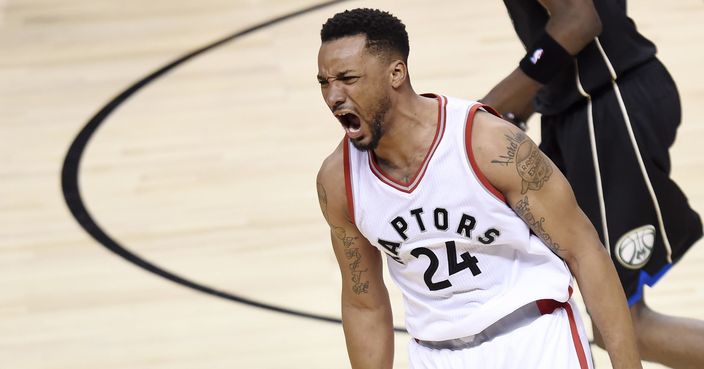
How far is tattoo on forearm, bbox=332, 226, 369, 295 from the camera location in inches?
128

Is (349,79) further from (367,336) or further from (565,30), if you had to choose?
(565,30)

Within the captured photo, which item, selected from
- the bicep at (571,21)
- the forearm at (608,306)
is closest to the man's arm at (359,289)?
the forearm at (608,306)

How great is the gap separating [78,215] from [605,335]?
384 cm

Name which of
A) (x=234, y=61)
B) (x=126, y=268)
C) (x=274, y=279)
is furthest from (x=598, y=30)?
(x=234, y=61)

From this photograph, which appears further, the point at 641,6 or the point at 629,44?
the point at 641,6

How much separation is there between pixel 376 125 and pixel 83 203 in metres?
3.81

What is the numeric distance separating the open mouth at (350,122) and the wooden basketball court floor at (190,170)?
6.87 ft

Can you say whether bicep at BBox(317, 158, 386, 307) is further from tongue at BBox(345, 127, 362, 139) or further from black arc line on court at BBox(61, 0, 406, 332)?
black arc line on court at BBox(61, 0, 406, 332)

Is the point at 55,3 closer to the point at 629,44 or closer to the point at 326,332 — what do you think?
the point at 326,332

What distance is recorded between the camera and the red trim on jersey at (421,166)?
3.01 metres

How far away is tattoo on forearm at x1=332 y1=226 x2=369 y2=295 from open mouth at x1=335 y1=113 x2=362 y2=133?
→ 1.23 feet

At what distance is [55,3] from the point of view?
31.9 ft

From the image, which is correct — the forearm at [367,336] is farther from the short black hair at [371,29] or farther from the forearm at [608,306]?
the short black hair at [371,29]

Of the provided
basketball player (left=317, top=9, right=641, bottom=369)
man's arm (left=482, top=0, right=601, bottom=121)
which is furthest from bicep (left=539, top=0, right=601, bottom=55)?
basketball player (left=317, top=9, right=641, bottom=369)
